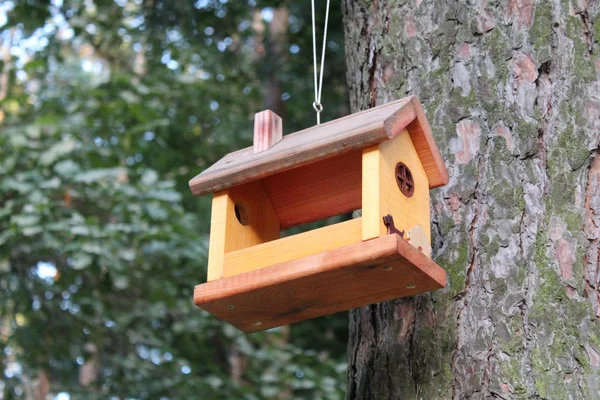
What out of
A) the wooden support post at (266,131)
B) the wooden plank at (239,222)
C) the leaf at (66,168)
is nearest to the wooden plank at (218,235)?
the wooden plank at (239,222)

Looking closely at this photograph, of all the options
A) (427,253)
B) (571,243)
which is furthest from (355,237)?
(571,243)

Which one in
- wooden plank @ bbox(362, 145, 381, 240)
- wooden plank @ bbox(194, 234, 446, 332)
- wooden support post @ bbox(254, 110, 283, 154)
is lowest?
wooden plank @ bbox(194, 234, 446, 332)

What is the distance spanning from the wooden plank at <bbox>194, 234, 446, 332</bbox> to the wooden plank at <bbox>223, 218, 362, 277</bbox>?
0.23 feet

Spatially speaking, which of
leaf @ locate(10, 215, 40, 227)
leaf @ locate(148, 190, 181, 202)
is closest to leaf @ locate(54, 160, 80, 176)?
leaf @ locate(10, 215, 40, 227)

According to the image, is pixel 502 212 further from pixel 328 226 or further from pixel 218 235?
pixel 218 235

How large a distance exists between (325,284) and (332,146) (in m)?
0.31

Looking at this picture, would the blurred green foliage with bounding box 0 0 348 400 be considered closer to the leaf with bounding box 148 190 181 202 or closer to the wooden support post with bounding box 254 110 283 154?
the leaf with bounding box 148 190 181 202

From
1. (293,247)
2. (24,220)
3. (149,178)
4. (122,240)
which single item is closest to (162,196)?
(149,178)

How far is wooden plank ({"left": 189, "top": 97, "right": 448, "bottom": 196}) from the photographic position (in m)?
1.96

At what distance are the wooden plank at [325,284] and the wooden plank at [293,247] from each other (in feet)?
0.23

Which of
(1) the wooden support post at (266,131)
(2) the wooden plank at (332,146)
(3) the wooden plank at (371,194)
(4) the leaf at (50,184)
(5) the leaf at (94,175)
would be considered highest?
(5) the leaf at (94,175)

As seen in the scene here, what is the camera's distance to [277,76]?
20.6ft

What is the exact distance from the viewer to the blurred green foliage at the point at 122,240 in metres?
5.16

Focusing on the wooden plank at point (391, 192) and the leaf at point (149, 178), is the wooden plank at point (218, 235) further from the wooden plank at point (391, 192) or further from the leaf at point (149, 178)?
the leaf at point (149, 178)
